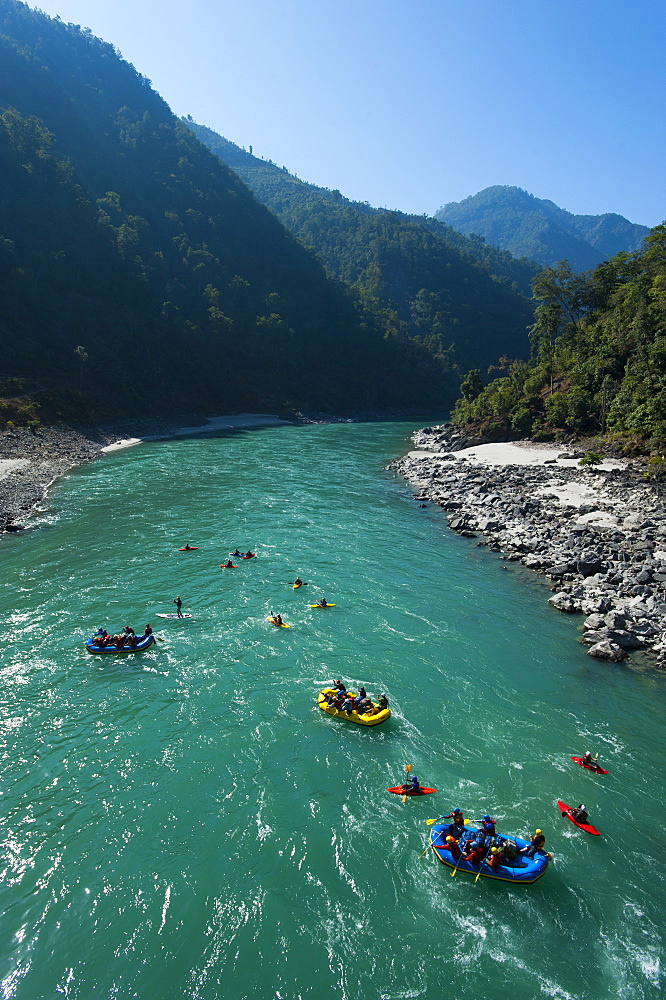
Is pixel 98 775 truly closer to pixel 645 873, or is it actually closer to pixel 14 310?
pixel 645 873

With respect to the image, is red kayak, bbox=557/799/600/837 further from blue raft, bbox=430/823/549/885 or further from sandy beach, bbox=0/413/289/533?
sandy beach, bbox=0/413/289/533

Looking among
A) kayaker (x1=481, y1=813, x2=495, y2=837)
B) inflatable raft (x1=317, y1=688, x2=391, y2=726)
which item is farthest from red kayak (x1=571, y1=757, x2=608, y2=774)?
inflatable raft (x1=317, y1=688, x2=391, y2=726)

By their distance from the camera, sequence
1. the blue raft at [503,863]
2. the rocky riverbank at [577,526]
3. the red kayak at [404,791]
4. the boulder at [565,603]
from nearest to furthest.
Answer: the blue raft at [503,863]
the red kayak at [404,791]
the rocky riverbank at [577,526]
the boulder at [565,603]

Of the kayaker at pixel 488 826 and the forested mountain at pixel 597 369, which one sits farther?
the forested mountain at pixel 597 369

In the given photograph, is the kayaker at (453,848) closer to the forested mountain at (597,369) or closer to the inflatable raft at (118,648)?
the inflatable raft at (118,648)

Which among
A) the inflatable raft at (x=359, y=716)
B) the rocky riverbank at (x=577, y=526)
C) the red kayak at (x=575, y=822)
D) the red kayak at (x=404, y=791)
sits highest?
the rocky riverbank at (x=577, y=526)

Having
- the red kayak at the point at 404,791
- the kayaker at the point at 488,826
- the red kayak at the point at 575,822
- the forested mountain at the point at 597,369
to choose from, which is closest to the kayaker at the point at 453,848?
the kayaker at the point at 488,826

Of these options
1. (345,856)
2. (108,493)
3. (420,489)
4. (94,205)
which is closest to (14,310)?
(94,205)
